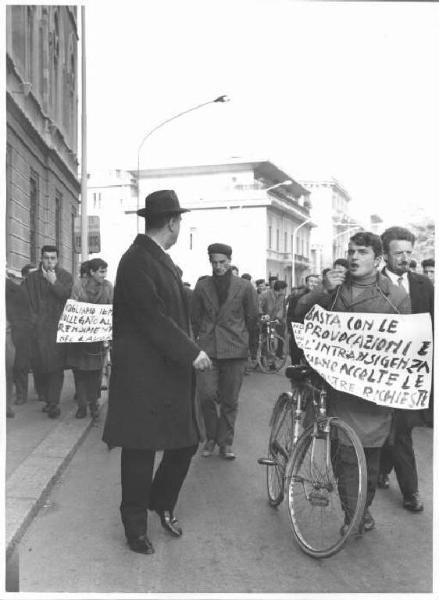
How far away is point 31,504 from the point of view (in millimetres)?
5008

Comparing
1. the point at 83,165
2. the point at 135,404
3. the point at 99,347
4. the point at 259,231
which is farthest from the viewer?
the point at 259,231

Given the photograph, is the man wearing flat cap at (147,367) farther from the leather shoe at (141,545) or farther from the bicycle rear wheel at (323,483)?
the bicycle rear wheel at (323,483)

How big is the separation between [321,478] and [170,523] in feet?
3.16

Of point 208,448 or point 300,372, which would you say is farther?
point 208,448

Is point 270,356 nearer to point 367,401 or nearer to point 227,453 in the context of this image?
point 227,453

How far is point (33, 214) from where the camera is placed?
1238cm

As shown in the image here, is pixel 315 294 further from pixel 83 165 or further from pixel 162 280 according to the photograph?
pixel 83 165

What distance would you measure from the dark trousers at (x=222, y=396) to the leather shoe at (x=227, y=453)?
35 millimetres

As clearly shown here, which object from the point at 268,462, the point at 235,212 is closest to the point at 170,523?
the point at 268,462

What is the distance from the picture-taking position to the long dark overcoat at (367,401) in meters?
4.43

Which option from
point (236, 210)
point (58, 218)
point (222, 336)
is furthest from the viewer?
point (236, 210)

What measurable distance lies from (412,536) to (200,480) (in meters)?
1.91

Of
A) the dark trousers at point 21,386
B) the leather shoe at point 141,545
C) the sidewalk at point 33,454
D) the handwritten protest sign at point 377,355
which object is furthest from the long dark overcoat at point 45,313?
the handwritten protest sign at point 377,355

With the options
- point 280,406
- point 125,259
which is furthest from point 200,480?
point 125,259
